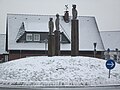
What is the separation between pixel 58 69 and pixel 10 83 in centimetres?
360

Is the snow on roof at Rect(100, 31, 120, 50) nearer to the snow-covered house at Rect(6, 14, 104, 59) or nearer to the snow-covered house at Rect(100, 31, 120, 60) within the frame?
the snow-covered house at Rect(100, 31, 120, 60)

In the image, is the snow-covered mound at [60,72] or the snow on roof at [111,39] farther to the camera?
the snow on roof at [111,39]

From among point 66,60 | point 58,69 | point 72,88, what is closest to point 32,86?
point 72,88

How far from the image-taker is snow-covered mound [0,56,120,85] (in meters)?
17.9

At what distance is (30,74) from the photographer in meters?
19.2

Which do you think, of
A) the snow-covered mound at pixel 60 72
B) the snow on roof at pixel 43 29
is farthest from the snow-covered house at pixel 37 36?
the snow-covered mound at pixel 60 72

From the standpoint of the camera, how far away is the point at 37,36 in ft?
160

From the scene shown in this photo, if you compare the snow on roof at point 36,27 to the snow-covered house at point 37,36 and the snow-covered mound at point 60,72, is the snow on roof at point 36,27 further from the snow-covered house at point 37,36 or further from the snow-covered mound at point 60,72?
the snow-covered mound at point 60,72

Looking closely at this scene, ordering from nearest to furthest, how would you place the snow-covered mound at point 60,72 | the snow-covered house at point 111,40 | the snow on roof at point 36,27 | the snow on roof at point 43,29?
the snow-covered mound at point 60,72 < the snow on roof at point 43,29 < the snow on roof at point 36,27 < the snow-covered house at point 111,40

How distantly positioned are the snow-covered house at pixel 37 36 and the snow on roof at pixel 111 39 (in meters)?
9.84

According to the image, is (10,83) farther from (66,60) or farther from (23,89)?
(66,60)

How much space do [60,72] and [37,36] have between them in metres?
30.0

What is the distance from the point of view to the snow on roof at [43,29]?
48312 mm

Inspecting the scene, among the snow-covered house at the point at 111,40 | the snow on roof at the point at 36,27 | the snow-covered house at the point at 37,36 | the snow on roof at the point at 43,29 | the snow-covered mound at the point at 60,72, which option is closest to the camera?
the snow-covered mound at the point at 60,72
